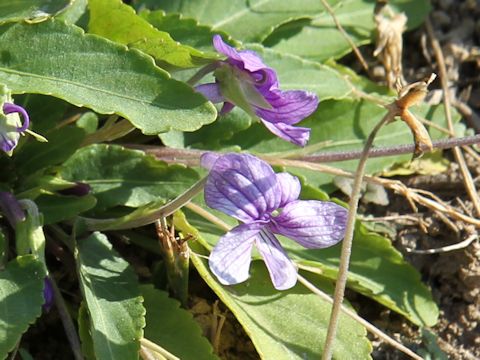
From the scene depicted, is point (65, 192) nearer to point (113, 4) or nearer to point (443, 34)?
point (113, 4)

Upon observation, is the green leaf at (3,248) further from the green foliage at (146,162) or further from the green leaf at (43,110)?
the green leaf at (43,110)

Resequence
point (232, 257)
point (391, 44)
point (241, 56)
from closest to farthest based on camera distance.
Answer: point (232, 257) < point (241, 56) < point (391, 44)

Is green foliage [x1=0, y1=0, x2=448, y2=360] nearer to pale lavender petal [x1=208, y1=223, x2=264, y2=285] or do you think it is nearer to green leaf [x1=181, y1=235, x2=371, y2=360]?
green leaf [x1=181, y1=235, x2=371, y2=360]

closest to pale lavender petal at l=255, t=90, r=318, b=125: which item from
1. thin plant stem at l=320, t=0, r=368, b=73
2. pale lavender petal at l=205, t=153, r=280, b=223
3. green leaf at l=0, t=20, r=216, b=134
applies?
green leaf at l=0, t=20, r=216, b=134

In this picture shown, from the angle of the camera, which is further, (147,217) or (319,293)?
(319,293)

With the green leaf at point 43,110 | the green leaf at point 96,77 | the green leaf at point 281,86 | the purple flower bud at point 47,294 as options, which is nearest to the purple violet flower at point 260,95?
the green leaf at point 96,77

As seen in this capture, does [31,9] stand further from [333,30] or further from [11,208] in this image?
[333,30]

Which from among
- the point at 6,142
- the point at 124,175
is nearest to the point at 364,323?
the point at 124,175
